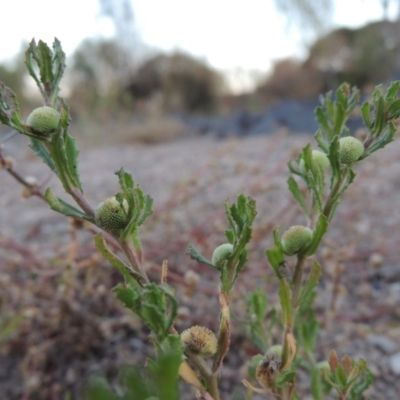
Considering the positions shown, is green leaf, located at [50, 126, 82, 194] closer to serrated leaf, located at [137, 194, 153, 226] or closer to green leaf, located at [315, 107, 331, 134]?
serrated leaf, located at [137, 194, 153, 226]

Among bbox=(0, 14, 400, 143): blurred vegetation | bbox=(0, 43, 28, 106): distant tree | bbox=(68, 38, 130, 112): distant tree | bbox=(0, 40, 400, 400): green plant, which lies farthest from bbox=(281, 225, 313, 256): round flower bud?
bbox=(68, 38, 130, 112): distant tree

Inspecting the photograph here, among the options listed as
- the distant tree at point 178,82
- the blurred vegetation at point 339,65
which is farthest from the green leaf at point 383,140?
the distant tree at point 178,82

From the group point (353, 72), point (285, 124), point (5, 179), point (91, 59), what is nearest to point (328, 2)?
point (353, 72)

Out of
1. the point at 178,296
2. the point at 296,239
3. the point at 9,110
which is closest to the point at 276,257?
the point at 296,239

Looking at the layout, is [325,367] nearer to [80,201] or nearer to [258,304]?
[258,304]

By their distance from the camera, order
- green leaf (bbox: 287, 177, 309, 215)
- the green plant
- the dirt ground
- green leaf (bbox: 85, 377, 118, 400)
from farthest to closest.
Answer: the dirt ground < green leaf (bbox: 287, 177, 309, 215) < the green plant < green leaf (bbox: 85, 377, 118, 400)

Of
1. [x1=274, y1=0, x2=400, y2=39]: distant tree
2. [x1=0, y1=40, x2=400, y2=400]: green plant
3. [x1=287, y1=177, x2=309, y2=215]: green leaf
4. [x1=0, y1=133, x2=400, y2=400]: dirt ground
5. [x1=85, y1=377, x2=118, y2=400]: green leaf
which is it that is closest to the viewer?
[x1=85, y1=377, x2=118, y2=400]: green leaf

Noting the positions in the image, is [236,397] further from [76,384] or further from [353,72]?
[353,72]
